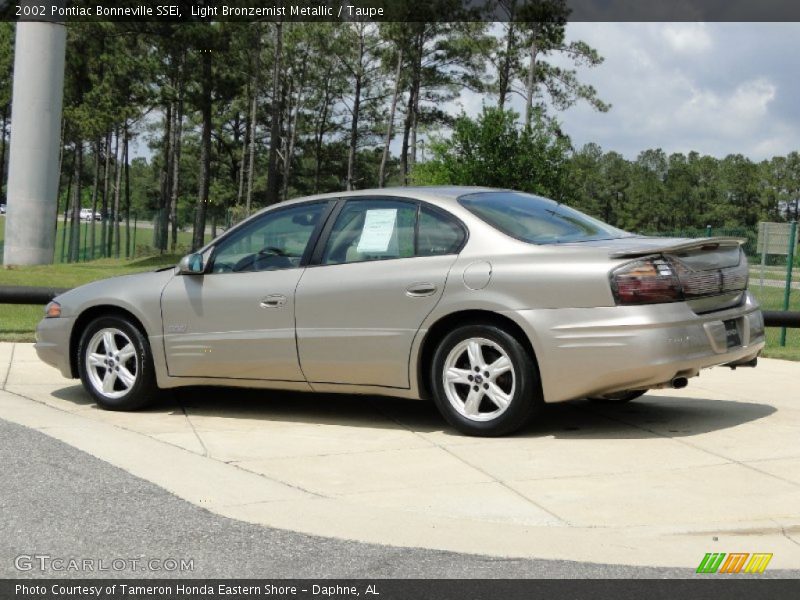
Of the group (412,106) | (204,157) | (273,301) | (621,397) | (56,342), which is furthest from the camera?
(412,106)

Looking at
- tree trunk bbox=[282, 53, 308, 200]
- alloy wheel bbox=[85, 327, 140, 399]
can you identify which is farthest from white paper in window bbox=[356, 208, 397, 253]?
tree trunk bbox=[282, 53, 308, 200]

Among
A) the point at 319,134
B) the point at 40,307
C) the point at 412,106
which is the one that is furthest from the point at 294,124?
the point at 40,307

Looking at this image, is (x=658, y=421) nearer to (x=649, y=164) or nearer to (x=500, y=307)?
(x=500, y=307)

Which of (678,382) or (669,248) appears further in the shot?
(678,382)

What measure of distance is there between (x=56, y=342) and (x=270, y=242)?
1949mm

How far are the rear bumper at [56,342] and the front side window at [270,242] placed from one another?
1.36 meters

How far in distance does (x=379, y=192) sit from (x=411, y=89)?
54237 millimetres

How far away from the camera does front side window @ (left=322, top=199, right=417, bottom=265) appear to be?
24.2 feet

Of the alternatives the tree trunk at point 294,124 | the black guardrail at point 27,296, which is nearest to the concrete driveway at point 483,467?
the black guardrail at point 27,296

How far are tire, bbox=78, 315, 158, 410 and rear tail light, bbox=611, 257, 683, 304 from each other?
11.7ft

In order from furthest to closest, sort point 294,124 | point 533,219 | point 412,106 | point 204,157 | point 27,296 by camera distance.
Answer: point 294,124 → point 412,106 → point 204,157 → point 27,296 → point 533,219
